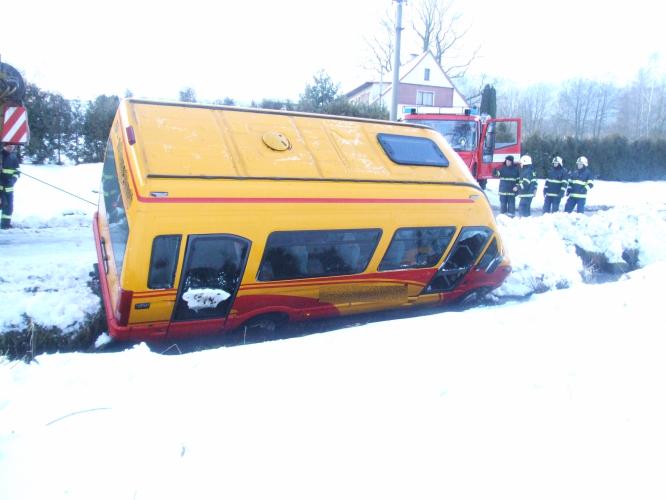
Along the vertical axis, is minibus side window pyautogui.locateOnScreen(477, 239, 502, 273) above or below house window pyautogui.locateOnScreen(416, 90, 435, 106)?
below

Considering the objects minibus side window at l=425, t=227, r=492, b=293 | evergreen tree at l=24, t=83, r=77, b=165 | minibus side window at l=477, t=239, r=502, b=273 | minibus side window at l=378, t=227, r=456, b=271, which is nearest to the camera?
minibus side window at l=378, t=227, r=456, b=271

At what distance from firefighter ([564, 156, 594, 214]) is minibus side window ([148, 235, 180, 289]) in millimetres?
12277

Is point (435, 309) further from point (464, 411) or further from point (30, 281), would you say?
point (30, 281)

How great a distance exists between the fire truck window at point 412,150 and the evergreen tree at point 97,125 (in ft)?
45.6

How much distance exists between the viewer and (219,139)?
537 centimetres

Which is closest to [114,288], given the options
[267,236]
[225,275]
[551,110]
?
[225,275]

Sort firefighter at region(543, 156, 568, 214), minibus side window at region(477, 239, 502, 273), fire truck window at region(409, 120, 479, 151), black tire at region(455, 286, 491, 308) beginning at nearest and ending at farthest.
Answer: minibus side window at region(477, 239, 502, 273)
black tire at region(455, 286, 491, 308)
firefighter at region(543, 156, 568, 214)
fire truck window at region(409, 120, 479, 151)

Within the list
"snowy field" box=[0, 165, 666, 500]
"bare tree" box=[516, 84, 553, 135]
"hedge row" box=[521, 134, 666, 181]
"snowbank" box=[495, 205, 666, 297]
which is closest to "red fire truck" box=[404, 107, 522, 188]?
"snowbank" box=[495, 205, 666, 297]

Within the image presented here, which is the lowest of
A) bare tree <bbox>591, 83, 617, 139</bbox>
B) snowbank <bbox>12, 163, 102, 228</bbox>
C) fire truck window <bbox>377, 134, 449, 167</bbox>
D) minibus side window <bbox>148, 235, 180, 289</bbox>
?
snowbank <bbox>12, 163, 102, 228</bbox>

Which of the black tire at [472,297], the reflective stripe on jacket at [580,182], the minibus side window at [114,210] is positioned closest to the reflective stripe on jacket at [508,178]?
the reflective stripe on jacket at [580,182]

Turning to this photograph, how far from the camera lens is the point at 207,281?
5070mm

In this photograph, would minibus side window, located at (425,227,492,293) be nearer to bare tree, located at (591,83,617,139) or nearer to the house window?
the house window

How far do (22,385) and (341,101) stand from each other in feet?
69.9

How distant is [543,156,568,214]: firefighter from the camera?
45.9 feet
